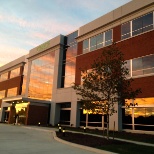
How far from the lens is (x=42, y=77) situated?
42.4m

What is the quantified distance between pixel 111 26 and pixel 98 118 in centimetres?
1280

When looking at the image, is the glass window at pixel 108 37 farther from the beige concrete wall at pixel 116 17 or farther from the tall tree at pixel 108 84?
the tall tree at pixel 108 84

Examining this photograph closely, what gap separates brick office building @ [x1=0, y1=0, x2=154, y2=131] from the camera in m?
25.1

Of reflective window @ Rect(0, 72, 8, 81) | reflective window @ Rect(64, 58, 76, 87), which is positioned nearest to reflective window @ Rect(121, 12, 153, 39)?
reflective window @ Rect(64, 58, 76, 87)

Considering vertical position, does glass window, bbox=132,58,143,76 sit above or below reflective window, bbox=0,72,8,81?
below

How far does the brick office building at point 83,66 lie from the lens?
25062 mm

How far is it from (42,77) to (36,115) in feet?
27.6

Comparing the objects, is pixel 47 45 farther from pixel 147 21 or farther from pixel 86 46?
pixel 147 21

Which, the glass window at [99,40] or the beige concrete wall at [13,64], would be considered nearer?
the glass window at [99,40]

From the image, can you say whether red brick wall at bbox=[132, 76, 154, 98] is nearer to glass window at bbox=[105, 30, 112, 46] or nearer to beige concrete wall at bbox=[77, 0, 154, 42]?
glass window at bbox=[105, 30, 112, 46]

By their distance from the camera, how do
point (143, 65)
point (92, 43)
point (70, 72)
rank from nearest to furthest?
point (143, 65) < point (92, 43) < point (70, 72)

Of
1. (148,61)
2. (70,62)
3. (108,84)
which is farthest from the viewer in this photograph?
(70,62)

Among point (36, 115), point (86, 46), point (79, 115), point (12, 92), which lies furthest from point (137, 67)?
point (12, 92)

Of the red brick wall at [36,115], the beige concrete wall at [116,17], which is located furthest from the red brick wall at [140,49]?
the red brick wall at [36,115]
